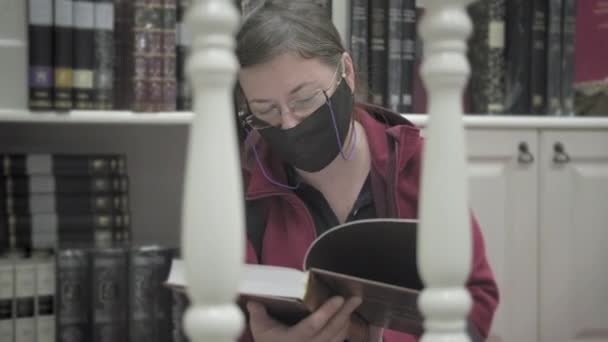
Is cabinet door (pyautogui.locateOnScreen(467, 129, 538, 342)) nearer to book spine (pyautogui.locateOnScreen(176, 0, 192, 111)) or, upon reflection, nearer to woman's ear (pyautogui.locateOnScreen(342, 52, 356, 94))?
woman's ear (pyautogui.locateOnScreen(342, 52, 356, 94))

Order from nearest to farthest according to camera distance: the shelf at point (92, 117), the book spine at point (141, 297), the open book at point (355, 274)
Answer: the open book at point (355, 274)
the shelf at point (92, 117)
the book spine at point (141, 297)

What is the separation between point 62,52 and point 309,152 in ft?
1.63

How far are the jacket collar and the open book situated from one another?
31 centimetres

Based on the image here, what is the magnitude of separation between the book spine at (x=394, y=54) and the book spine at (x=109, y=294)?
587 mm

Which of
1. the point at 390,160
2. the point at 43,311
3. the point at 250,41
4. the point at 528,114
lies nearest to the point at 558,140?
the point at 528,114

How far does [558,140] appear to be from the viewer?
4.96 feet

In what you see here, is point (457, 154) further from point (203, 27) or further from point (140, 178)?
point (140, 178)

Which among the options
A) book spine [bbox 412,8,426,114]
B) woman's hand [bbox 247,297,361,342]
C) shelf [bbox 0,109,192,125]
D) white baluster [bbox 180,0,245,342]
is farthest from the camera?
book spine [bbox 412,8,426,114]

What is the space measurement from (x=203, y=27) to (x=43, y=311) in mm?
1069

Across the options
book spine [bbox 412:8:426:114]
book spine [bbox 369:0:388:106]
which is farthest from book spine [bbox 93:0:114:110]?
book spine [bbox 412:8:426:114]

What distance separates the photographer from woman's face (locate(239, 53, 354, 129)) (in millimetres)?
980

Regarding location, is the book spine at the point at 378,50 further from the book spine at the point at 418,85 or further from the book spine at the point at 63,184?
the book spine at the point at 63,184

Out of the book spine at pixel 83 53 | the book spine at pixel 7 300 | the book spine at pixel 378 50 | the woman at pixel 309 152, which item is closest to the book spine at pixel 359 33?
the book spine at pixel 378 50

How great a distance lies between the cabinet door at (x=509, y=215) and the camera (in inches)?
58.0
